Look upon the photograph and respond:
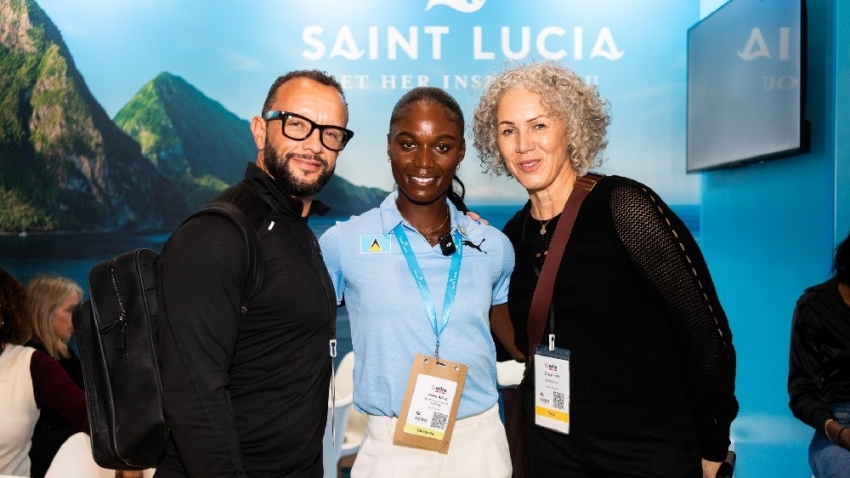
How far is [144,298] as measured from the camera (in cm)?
164

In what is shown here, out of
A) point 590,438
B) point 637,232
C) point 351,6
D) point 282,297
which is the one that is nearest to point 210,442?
point 282,297

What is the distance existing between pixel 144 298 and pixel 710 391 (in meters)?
1.36

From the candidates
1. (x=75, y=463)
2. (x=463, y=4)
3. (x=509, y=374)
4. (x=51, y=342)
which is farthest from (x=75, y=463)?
(x=463, y=4)

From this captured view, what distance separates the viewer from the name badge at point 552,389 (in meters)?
1.90

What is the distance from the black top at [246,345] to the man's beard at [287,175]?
0.05 meters

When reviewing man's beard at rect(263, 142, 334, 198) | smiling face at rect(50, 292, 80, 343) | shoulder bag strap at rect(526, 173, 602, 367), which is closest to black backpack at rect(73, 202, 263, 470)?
man's beard at rect(263, 142, 334, 198)

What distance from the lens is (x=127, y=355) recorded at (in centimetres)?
162

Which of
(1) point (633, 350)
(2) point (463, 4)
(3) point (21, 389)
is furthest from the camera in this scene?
(2) point (463, 4)

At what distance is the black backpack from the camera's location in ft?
5.25

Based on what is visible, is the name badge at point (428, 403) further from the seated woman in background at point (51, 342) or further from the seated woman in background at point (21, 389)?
the seated woman in background at point (51, 342)

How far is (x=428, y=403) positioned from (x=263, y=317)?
504 mm

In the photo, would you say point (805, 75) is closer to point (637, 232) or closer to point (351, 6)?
point (637, 232)

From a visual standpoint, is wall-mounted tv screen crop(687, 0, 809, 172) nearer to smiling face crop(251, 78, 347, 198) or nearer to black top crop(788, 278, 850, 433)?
black top crop(788, 278, 850, 433)

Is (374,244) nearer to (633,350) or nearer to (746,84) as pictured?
(633,350)
